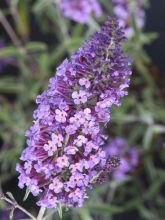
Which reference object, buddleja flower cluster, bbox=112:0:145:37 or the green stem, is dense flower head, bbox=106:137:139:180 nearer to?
buddleja flower cluster, bbox=112:0:145:37

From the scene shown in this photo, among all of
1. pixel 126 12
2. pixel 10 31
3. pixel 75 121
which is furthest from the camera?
pixel 10 31

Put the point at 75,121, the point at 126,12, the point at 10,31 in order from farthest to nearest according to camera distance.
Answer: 1. the point at 10,31
2. the point at 126,12
3. the point at 75,121

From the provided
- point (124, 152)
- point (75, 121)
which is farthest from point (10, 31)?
point (75, 121)

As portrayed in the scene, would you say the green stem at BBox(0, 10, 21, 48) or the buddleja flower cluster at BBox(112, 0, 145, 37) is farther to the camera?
the green stem at BBox(0, 10, 21, 48)

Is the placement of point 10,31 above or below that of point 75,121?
above

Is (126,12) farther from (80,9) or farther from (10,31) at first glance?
(10,31)

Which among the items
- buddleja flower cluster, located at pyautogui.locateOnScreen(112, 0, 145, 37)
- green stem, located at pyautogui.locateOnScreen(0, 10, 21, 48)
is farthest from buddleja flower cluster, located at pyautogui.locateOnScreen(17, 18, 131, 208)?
green stem, located at pyautogui.locateOnScreen(0, 10, 21, 48)

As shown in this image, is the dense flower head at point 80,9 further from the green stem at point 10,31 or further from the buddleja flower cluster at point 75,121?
the buddleja flower cluster at point 75,121

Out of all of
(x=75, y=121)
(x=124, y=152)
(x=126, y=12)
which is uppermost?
(x=126, y=12)
